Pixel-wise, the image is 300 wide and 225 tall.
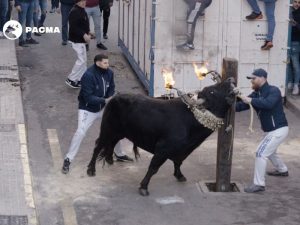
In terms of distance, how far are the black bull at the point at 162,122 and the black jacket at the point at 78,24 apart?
4610mm

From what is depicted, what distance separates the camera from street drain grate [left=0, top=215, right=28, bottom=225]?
9.23 meters

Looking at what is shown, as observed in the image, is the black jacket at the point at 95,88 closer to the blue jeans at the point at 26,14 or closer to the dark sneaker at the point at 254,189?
the dark sneaker at the point at 254,189

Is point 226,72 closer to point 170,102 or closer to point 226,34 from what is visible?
point 170,102

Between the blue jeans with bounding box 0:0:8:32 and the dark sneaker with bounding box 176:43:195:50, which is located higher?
the blue jeans with bounding box 0:0:8:32

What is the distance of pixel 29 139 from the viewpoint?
1259cm

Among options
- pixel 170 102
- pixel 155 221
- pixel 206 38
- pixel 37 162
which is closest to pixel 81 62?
pixel 206 38

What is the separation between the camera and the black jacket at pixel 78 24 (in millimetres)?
14898

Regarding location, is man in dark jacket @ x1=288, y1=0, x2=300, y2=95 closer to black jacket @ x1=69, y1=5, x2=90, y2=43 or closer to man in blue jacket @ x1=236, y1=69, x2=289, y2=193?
black jacket @ x1=69, y1=5, x2=90, y2=43

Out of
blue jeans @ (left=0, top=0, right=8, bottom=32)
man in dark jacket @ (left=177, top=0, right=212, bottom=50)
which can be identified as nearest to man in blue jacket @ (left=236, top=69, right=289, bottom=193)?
man in dark jacket @ (left=177, top=0, right=212, bottom=50)

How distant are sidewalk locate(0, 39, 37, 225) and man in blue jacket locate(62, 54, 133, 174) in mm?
765

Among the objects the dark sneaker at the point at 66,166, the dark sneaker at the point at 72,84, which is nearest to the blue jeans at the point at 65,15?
the dark sneaker at the point at 72,84

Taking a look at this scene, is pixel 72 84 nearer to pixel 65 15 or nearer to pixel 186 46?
pixel 186 46

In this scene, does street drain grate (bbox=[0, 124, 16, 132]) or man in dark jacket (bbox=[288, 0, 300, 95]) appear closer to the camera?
street drain grate (bbox=[0, 124, 16, 132])

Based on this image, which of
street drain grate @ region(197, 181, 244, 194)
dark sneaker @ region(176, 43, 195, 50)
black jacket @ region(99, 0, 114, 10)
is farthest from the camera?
black jacket @ region(99, 0, 114, 10)
